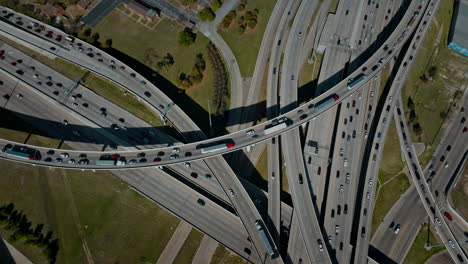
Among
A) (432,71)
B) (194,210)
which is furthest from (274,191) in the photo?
(432,71)

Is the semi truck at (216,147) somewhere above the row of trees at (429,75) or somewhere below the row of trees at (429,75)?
below

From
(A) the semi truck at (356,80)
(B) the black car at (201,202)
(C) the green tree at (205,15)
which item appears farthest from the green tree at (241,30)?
(B) the black car at (201,202)

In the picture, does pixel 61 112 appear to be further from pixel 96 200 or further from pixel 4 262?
pixel 4 262

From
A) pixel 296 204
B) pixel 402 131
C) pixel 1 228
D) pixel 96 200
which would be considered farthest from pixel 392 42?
pixel 1 228

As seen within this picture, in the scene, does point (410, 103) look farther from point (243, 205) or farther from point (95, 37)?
point (95, 37)

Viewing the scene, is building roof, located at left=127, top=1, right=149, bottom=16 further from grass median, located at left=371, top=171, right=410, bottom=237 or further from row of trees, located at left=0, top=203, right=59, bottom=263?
grass median, located at left=371, top=171, right=410, bottom=237

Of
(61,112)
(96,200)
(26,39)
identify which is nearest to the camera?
(96,200)

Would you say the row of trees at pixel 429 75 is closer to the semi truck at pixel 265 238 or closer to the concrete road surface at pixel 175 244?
the semi truck at pixel 265 238
